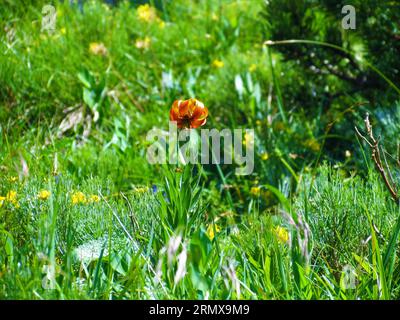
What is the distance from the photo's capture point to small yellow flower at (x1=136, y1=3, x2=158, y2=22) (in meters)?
4.32

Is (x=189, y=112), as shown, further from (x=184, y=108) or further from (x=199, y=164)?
(x=199, y=164)

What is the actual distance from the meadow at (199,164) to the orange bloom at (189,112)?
4 cm

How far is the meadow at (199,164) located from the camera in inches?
76.1

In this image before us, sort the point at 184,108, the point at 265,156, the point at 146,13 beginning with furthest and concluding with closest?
1. the point at 146,13
2. the point at 265,156
3. the point at 184,108

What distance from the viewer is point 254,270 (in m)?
2.07

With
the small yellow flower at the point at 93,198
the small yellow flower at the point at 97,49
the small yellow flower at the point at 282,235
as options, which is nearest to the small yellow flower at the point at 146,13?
the small yellow flower at the point at 97,49

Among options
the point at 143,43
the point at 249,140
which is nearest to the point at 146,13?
the point at 143,43

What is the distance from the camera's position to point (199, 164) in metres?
2.22

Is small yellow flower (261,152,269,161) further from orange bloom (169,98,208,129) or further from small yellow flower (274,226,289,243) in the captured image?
orange bloom (169,98,208,129)

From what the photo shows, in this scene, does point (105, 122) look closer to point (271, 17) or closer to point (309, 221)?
point (271, 17)

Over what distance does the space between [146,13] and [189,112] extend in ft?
7.53

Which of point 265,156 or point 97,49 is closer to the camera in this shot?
point 265,156
